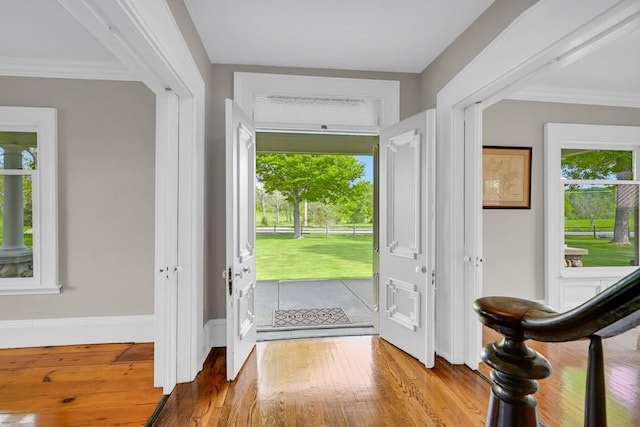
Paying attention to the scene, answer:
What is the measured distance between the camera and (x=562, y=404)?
2193 mm

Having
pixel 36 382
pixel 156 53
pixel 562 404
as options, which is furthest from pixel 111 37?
pixel 562 404

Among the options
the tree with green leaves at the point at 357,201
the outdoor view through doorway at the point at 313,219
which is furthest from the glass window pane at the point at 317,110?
the tree with green leaves at the point at 357,201

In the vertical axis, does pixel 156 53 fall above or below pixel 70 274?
above

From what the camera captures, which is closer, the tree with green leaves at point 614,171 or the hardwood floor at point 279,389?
the hardwood floor at point 279,389

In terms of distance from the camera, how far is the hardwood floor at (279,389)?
6.78 ft

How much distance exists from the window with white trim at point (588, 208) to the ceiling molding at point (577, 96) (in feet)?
0.94

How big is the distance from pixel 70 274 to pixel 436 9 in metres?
3.89

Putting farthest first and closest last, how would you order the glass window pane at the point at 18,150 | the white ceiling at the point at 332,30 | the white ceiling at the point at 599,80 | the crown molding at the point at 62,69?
the glass window pane at the point at 18,150, the crown molding at the point at 62,69, the white ceiling at the point at 599,80, the white ceiling at the point at 332,30

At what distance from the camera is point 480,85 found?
2.40 meters

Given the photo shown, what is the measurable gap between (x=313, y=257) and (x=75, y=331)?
650 centimetres

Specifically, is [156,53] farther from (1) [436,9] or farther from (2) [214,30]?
(1) [436,9]

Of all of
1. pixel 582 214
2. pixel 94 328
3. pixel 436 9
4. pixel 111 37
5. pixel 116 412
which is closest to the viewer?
pixel 111 37

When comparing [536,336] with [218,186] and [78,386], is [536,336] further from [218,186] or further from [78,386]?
[78,386]

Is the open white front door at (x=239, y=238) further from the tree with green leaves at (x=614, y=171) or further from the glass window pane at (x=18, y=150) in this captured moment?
the tree with green leaves at (x=614, y=171)
